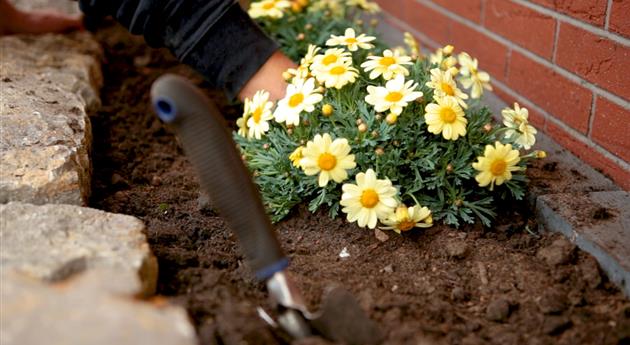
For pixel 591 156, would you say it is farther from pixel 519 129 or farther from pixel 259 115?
pixel 259 115

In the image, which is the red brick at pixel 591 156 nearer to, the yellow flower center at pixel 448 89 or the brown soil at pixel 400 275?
the brown soil at pixel 400 275

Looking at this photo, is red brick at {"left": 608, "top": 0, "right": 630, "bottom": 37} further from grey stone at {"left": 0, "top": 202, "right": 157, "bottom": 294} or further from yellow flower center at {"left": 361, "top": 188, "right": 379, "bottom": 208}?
grey stone at {"left": 0, "top": 202, "right": 157, "bottom": 294}

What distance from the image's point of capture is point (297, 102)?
5.01 feet

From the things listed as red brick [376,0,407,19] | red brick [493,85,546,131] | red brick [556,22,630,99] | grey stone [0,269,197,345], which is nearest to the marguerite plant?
red brick [556,22,630,99]

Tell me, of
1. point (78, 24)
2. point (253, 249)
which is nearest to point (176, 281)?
point (253, 249)

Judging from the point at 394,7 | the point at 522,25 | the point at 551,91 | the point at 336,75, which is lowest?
the point at 394,7

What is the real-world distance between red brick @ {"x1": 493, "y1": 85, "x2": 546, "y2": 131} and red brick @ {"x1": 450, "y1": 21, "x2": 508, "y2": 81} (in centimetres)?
4

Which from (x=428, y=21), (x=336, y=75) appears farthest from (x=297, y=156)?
(x=428, y=21)

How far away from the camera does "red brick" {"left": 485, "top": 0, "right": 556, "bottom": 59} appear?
189 cm

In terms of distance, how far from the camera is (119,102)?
2227 millimetres

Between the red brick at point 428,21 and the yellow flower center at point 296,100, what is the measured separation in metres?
1.01

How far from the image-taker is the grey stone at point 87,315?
0.93 m

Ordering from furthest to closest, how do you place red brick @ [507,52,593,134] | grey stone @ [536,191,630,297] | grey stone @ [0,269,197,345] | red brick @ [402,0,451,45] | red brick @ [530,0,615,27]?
1. red brick @ [402,0,451,45]
2. red brick @ [507,52,593,134]
3. red brick @ [530,0,615,27]
4. grey stone @ [536,191,630,297]
5. grey stone @ [0,269,197,345]

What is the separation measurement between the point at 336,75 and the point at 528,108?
68cm
